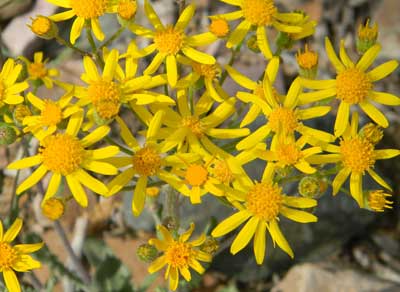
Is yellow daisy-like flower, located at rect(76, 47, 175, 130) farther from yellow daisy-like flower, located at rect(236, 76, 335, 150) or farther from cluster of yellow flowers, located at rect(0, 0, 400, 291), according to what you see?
yellow daisy-like flower, located at rect(236, 76, 335, 150)

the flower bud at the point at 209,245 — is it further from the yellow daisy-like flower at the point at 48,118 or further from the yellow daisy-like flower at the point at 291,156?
the yellow daisy-like flower at the point at 48,118

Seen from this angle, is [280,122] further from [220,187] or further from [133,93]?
[133,93]

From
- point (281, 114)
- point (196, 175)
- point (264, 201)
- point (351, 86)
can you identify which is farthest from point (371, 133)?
point (196, 175)

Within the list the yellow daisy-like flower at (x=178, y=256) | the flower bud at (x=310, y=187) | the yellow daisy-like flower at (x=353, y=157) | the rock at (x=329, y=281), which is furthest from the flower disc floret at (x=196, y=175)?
the rock at (x=329, y=281)

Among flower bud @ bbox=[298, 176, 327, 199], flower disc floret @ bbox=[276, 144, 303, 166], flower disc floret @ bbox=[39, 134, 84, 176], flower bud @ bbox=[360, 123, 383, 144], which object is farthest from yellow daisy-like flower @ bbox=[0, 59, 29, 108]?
flower bud @ bbox=[360, 123, 383, 144]

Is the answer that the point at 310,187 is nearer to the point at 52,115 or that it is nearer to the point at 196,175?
the point at 196,175

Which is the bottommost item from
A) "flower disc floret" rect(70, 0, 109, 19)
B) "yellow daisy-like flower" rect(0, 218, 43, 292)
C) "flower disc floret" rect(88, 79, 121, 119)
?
"yellow daisy-like flower" rect(0, 218, 43, 292)

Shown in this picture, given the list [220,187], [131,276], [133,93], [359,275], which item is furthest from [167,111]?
[359,275]
